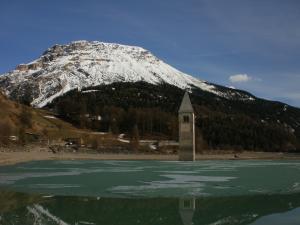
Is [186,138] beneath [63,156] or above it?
above

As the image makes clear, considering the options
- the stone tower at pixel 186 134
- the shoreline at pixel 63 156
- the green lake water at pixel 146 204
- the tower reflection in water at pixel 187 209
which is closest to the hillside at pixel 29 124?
the shoreline at pixel 63 156

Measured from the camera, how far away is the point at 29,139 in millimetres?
122562

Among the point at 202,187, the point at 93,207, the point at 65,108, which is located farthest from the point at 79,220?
the point at 65,108

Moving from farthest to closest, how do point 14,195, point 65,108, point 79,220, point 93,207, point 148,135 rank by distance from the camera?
point 65,108, point 148,135, point 14,195, point 93,207, point 79,220

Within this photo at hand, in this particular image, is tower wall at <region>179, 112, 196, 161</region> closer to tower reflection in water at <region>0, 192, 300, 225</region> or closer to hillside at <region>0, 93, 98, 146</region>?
hillside at <region>0, 93, 98, 146</region>

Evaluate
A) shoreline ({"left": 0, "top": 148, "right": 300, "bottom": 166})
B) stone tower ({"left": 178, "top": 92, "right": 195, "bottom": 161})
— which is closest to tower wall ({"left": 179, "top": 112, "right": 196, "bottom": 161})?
stone tower ({"left": 178, "top": 92, "right": 195, "bottom": 161})

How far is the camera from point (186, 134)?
10012cm

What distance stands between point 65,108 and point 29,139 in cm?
6884

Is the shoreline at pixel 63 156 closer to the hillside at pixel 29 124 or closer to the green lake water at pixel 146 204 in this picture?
the hillside at pixel 29 124

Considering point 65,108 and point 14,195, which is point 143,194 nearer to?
point 14,195

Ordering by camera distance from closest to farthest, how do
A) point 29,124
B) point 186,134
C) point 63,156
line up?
point 63,156
point 186,134
point 29,124

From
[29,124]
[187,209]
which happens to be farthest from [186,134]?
[187,209]

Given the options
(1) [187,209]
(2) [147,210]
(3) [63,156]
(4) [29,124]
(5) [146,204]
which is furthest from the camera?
(4) [29,124]

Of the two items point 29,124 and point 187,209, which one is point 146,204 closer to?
point 187,209
